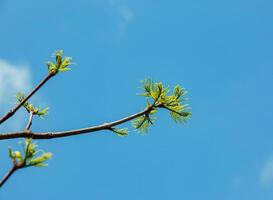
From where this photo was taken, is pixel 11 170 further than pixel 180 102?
A: No

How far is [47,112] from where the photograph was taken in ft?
24.9

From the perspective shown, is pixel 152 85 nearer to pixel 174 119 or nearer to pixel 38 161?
pixel 174 119

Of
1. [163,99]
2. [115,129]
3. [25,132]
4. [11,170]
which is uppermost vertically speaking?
[163,99]

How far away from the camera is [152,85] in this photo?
712 cm

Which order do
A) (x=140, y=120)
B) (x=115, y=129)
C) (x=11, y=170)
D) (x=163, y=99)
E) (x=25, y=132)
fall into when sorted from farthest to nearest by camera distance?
(x=140, y=120)
(x=163, y=99)
(x=115, y=129)
(x=25, y=132)
(x=11, y=170)

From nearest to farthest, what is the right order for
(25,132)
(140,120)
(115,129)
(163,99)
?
(25,132) < (115,129) < (163,99) < (140,120)

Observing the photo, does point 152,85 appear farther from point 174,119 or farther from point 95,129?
point 95,129

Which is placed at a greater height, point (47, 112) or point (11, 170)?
point (47, 112)

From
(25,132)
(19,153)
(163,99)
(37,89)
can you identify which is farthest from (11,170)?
(163,99)

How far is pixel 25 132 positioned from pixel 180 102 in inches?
93.0

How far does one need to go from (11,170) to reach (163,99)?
3233 millimetres

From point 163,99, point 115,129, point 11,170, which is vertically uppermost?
point 163,99

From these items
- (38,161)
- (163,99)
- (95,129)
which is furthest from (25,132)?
(163,99)

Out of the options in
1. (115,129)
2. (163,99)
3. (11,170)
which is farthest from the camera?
(163,99)
